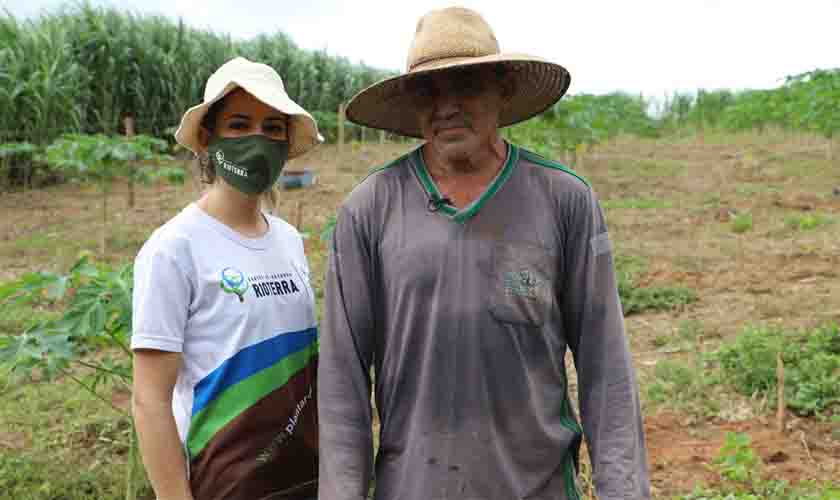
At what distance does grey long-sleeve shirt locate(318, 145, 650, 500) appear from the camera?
5.74ft

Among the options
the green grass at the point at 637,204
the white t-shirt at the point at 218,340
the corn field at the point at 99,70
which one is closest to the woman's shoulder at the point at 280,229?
the white t-shirt at the point at 218,340

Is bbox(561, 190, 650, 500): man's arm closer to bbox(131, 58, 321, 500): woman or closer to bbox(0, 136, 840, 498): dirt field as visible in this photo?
bbox(131, 58, 321, 500): woman

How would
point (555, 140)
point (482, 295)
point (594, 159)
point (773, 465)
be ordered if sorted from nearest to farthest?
1. point (482, 295)
2. point (773, 465)
3. point (555, 140)
4. point (594, 159)

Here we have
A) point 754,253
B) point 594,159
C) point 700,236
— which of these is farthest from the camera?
point 594,159

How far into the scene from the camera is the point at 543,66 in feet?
6.25

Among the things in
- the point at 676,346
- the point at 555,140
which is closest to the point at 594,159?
the point at 555,140

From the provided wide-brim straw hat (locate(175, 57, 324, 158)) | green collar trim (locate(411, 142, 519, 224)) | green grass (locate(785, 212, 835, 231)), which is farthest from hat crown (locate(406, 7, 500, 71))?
green grass (locate(785, 212, 835, 231))

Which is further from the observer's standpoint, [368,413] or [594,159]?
[594,159]

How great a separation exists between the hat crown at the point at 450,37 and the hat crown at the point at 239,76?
361 mm

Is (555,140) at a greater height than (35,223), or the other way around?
(555,140)

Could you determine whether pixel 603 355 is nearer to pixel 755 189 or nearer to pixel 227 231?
pixel 227 231

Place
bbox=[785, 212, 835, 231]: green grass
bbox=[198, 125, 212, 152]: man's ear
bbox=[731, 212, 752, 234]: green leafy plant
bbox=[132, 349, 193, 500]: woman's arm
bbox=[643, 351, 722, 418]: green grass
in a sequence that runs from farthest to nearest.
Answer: bbox=[731, 212, 752, 234]: green leafy plant → bbox=[785, 212, 835, 231]: green grass → bbox=[643, 351, 722, 418]: green grass → bbox=[198, 125, 212, 152]: man's ear → bbox=[132, 349, 193, 500]: woman's arm

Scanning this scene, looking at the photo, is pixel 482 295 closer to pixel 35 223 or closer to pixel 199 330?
pixel 199 330

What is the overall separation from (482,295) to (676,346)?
4.21 metres
